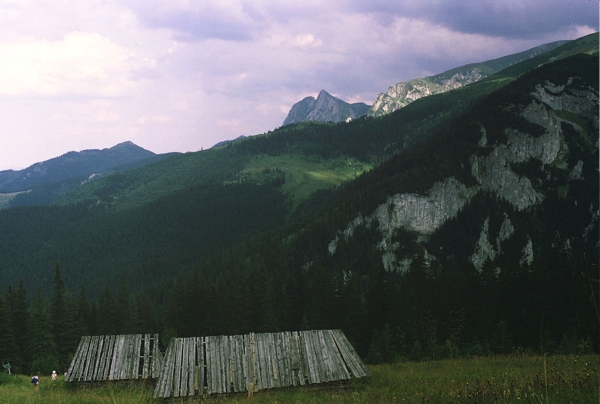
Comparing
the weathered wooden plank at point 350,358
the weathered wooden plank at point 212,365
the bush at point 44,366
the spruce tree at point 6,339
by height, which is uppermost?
the weathered wooden plank at point 212,365

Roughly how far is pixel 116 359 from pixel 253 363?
42.4ft

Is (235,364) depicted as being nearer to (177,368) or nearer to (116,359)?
(177,368)

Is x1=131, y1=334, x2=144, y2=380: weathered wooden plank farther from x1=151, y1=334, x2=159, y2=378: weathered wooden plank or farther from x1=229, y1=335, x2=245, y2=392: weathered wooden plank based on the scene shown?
x1=229, y1=335, x2=245, y2=392: weathered wooden plank

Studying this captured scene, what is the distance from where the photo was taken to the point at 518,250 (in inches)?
6393

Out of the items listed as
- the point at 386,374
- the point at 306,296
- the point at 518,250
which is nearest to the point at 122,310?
the point at 306,296

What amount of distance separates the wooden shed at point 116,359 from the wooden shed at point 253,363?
731cm

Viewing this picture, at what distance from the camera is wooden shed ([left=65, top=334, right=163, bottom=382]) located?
31688 millimetres

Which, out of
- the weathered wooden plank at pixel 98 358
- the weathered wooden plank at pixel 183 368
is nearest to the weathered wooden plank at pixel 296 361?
the weathered wooden plank at pixel 183 368

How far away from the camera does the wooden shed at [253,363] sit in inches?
964

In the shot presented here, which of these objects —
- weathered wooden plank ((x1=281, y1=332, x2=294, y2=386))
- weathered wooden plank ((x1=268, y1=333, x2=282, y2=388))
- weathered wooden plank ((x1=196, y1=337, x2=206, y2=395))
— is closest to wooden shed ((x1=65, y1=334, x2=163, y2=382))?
weathered wooden plank ((x1=196, y1=337, x2=206, y2=395))

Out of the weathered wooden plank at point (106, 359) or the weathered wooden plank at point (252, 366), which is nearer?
the weathered wooden plank at point (252, 366)

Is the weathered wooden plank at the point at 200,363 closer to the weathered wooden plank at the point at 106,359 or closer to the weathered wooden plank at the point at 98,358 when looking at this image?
the weathered wooden plank at the point at 106,359

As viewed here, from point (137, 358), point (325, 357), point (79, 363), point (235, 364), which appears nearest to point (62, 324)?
point (79, 363)

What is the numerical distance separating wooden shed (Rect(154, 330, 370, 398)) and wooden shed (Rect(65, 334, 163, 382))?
24.0 ft
